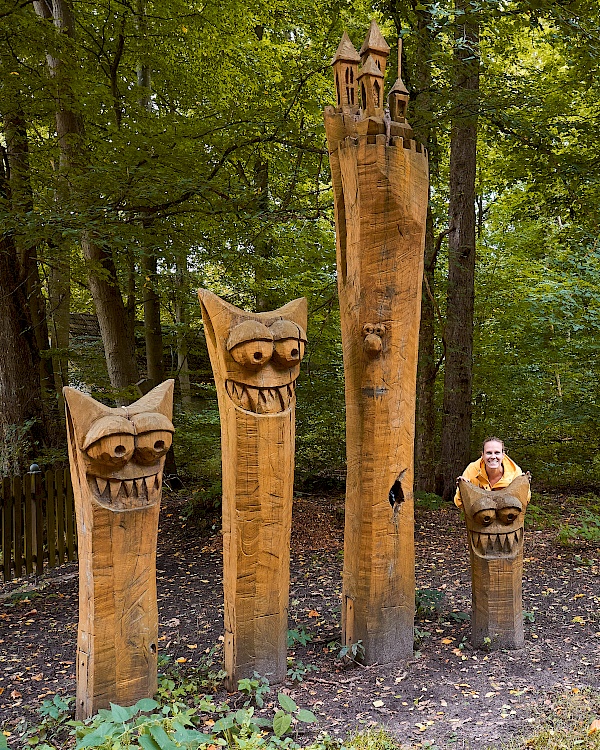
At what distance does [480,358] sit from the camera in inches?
399

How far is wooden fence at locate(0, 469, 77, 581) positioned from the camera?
633cm

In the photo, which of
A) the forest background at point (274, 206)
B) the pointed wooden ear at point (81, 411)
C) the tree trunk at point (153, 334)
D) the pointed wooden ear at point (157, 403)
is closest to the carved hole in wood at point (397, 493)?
the pointed wooden ear at point (157, 403)

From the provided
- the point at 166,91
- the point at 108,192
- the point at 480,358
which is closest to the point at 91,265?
the point at 108,192

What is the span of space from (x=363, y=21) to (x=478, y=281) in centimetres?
460

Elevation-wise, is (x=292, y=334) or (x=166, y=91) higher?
(x=166, y=91)

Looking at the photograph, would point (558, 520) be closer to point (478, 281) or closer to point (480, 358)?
point (480, 358)

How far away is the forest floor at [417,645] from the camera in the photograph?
3.31m

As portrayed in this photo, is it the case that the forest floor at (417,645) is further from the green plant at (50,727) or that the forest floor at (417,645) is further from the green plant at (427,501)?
the green plant at (427,501)

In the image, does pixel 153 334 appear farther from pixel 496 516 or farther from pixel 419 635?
pixel 496 516

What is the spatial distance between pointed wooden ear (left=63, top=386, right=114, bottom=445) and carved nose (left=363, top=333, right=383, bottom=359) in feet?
5.10

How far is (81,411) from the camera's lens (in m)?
3.12

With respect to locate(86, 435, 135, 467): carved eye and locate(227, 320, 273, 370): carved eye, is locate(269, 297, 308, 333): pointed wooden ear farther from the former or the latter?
locate(86, 435, 135, 467): carved eye

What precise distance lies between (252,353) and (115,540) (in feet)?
3.90

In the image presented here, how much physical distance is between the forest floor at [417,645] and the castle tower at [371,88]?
3.43m
